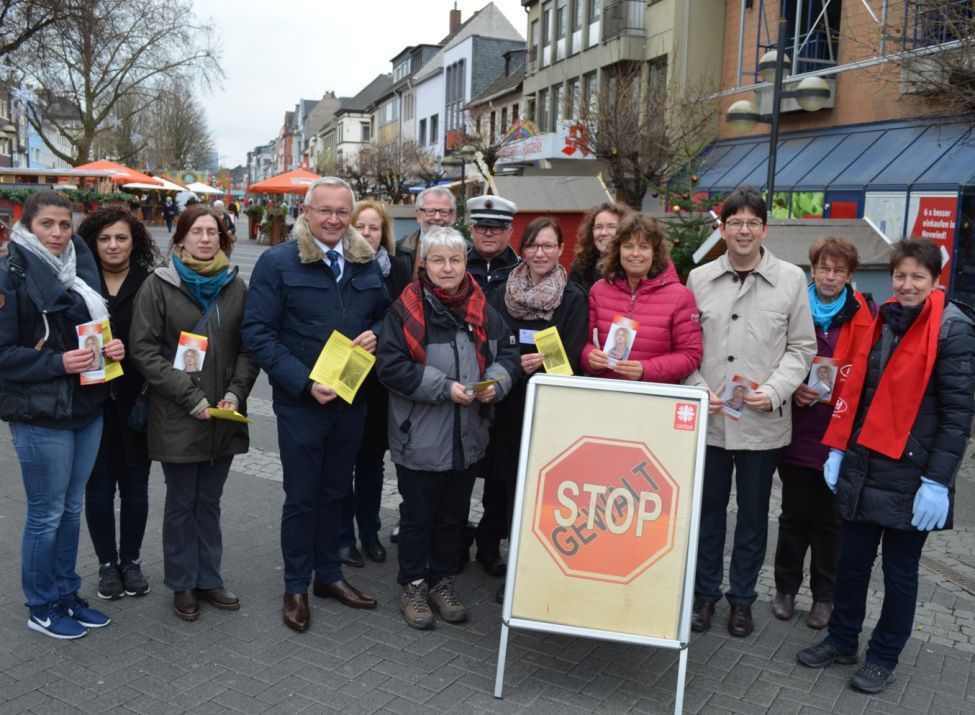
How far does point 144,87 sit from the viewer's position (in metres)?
43.1

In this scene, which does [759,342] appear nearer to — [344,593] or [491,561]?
[491,561]

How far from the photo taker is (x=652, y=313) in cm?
430

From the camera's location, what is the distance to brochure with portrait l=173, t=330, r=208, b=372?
4.23 metres

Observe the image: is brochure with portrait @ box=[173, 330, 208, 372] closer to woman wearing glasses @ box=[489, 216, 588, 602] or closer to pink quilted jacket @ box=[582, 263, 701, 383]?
woman wearing glasses @ box=[489, 216, 588, 602]

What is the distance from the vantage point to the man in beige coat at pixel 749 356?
13.9 feet

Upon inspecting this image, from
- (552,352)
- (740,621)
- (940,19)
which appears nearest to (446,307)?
(552,352)

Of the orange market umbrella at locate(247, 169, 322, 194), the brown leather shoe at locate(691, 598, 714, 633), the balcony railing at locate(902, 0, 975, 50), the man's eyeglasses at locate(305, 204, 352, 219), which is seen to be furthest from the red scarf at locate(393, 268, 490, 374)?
the orange market umbrella at locate(247, 169, 322, 194)

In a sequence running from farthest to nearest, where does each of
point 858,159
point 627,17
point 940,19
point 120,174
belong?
point 120,174 < point 627,17 < point 858,159 < point 940,19

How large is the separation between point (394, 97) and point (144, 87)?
27.2 meters

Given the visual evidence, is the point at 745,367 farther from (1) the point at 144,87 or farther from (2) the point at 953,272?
(1) the point at 144,87

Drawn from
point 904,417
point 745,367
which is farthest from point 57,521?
point 904,417

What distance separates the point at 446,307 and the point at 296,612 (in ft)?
5.48

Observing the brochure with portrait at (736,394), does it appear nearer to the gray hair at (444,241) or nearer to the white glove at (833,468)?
the white glove at (833,468)

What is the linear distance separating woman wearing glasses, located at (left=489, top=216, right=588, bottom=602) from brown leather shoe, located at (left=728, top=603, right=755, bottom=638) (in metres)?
1.29
